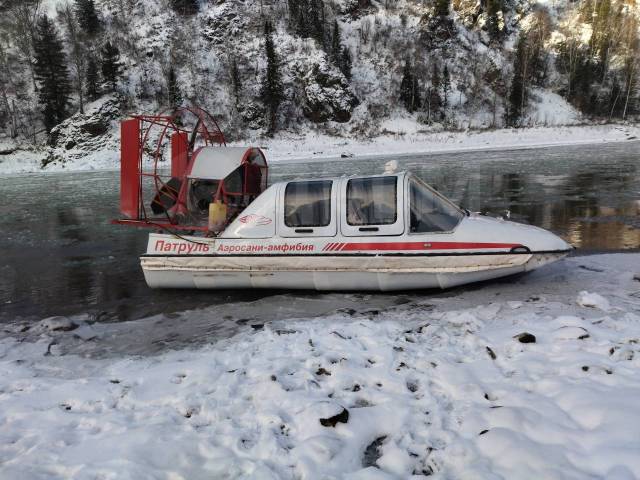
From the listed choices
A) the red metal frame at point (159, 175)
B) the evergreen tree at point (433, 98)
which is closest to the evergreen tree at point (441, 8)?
the evergreen tree at point (433, 98)

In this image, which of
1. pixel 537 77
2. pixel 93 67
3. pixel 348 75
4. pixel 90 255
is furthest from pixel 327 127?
pixel 90 255

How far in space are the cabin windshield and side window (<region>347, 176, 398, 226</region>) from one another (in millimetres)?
307

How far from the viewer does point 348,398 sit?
403cm

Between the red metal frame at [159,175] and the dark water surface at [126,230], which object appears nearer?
the red metal frame at [159,175]

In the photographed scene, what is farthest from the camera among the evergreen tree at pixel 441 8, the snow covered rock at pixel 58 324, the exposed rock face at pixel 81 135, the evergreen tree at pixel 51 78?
the evergreen tree at pixel 441 8

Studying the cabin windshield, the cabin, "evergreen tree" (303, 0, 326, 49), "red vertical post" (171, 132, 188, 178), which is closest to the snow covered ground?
the cabin windshield

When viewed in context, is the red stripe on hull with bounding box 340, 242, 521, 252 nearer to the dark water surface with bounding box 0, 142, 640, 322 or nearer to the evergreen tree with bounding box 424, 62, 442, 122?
the dark water surface with bounding box 0, 142, 640, 322

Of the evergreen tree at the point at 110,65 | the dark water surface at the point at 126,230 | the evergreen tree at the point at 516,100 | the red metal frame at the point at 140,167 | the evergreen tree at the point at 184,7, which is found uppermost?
the evergreen tree at the point at 184,7

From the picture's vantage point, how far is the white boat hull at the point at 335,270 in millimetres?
6688

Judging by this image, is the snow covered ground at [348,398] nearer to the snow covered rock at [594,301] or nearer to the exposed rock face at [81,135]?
the snow covered rock at [594,301]

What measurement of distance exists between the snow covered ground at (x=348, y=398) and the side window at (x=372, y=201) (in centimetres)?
158

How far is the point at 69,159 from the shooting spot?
4181 centimetres

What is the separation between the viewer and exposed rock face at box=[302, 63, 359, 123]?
50.6m

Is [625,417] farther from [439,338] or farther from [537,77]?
[537,77]
